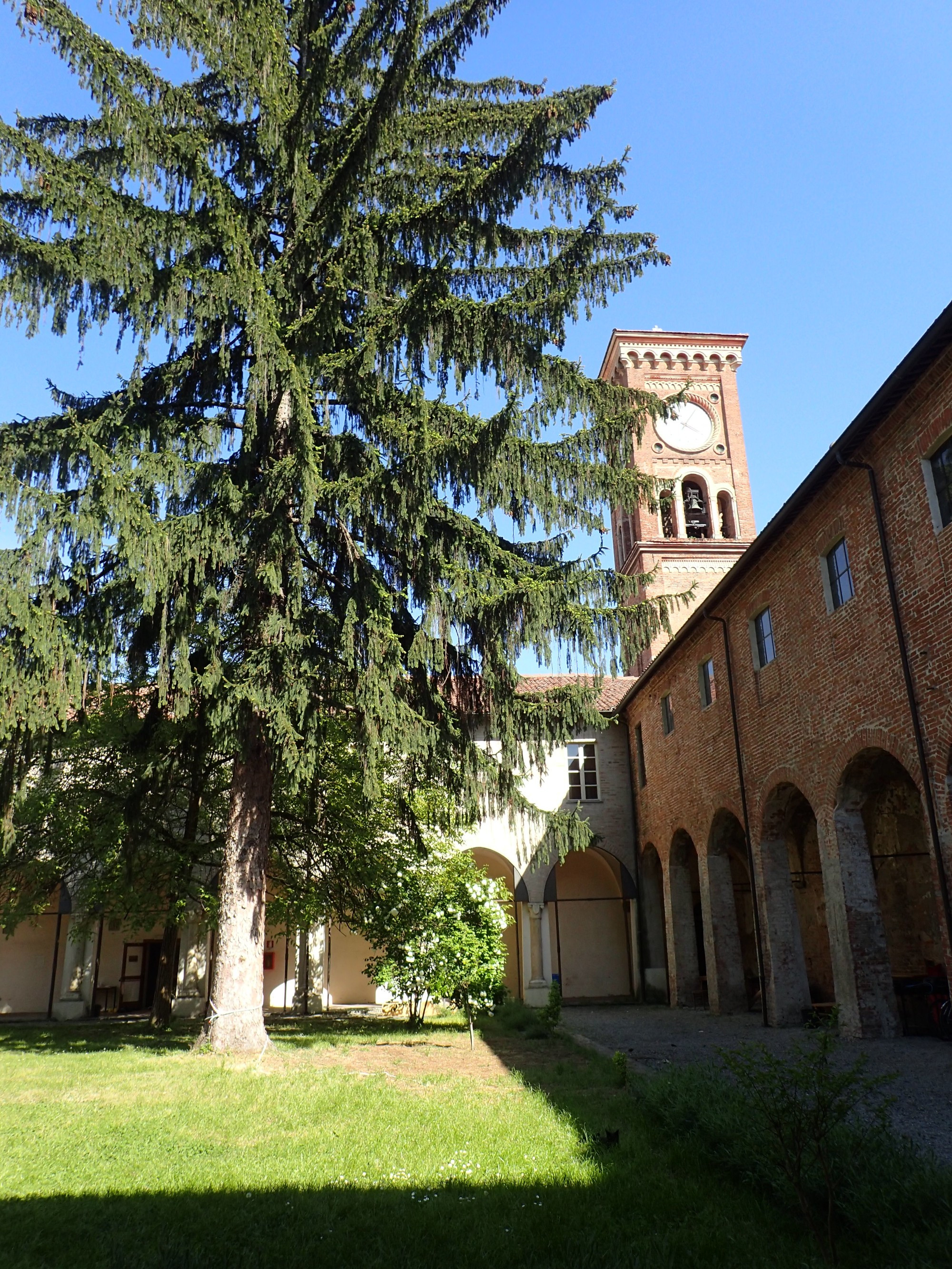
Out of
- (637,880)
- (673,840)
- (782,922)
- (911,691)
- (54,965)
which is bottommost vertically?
(54,965)

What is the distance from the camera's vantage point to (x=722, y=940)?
16766mm

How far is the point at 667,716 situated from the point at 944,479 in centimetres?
1151

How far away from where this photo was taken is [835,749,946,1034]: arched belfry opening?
11438 mm

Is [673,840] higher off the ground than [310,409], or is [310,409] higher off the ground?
[310,409]

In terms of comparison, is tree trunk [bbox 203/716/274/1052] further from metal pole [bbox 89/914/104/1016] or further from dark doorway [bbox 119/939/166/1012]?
dark doorway [bbox 119/939/166/1012]

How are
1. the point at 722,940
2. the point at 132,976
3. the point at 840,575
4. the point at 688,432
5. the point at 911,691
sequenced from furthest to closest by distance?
1. the point at 688,432
2. the point at 132,976
3. the point at 722,940
4. the point at 840,575
5. the point at 911,691

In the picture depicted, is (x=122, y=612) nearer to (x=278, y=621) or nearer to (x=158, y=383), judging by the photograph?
(x=278, y=621)

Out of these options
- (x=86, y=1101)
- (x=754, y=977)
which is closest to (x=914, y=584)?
(x=86, y=1101)

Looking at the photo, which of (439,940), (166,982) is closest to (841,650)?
(439,940)

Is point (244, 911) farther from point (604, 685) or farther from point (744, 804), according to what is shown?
point (604, 685)

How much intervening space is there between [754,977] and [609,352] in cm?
2219

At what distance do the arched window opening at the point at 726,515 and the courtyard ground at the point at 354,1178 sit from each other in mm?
23195

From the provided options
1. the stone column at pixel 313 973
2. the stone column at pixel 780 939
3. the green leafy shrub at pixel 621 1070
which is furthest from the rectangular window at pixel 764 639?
the stone column at pixel 313 973

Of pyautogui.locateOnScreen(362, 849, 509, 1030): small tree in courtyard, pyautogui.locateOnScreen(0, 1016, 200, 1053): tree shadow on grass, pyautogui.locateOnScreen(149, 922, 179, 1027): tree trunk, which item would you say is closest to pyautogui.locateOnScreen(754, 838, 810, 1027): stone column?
pyautogui.locateOnScreen(362, 849, 509, 1030): small tree in courtyard
